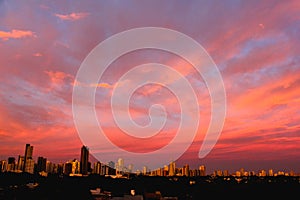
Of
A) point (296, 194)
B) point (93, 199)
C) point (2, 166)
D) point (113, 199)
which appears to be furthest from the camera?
point (2, 166)

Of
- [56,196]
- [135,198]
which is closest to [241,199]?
[135,198]

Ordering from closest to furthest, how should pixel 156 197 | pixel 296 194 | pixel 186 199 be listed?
pixel 156 197
pixel 186 199
pixel 296 194

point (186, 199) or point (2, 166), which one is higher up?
point (2, 166)

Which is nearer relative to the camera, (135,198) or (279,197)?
(135,198)

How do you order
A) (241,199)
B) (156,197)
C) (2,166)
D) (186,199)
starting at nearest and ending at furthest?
(156,197), (186,199), (241,199), (2,166)

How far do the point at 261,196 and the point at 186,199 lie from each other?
3886 cm

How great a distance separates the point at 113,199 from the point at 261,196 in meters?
79.8

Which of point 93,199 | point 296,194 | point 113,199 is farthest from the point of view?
point 296,194

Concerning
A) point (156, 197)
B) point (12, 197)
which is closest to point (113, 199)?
point (156, 197)

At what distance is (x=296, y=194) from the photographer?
363 ft

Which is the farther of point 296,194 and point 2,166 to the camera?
point 2,166

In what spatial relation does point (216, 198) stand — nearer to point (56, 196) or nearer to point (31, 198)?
point (56, 196)

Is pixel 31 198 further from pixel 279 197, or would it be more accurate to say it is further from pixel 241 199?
pixel 279 197

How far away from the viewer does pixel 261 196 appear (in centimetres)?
11156
